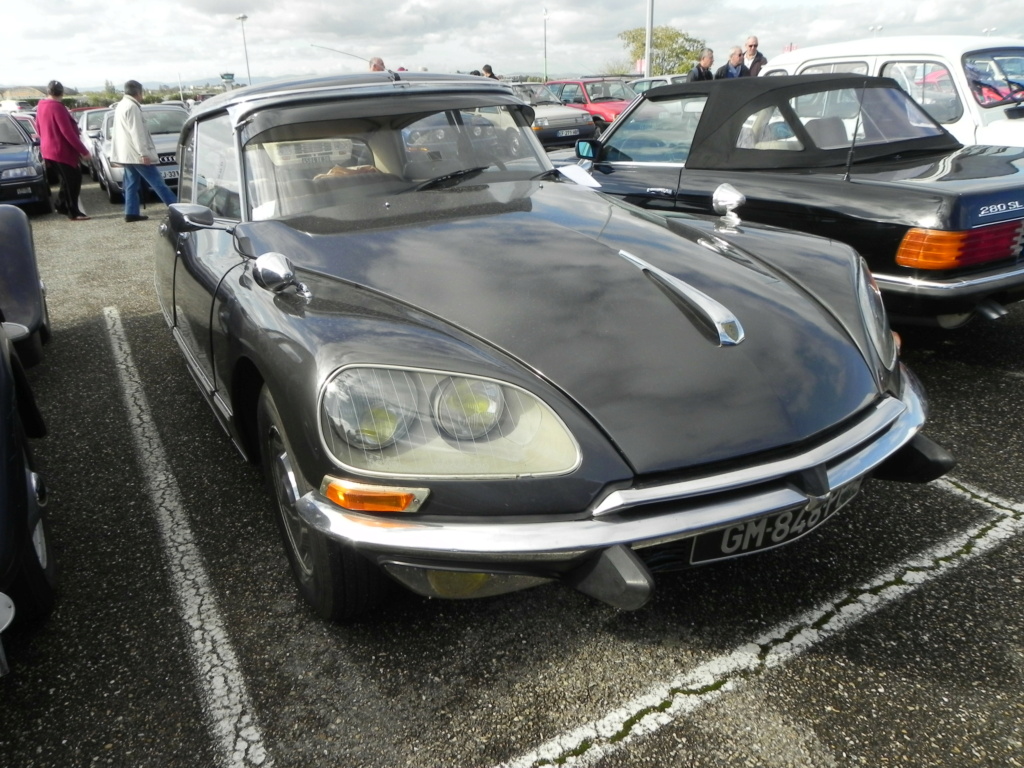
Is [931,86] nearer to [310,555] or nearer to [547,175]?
[547,175]

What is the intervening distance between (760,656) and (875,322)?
3.55 ft

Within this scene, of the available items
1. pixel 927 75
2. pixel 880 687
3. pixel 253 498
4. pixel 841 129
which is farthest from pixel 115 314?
pixel 927 75

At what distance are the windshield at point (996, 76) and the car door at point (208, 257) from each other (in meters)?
5.76

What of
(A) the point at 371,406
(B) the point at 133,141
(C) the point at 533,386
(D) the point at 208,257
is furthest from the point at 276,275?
(B) the point at 133,141

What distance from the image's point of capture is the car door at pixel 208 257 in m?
2.76

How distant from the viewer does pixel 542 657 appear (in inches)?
84.3

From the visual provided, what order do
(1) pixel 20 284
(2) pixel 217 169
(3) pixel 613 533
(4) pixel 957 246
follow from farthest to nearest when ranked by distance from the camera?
(1) pixel 20 284 → (4) pixel 957 246 → (2) pixel 217 169 → (3) pixel 613 533

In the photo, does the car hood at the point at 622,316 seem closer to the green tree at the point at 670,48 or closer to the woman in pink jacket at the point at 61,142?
the woman in pink jacket at the point at 61,142

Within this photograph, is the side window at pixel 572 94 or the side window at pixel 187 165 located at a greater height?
the side window at pixel 572 94

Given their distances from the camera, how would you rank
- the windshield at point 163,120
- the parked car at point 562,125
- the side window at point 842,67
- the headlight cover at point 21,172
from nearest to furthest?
the side window at point 842,67 < the headlight cover at point 21,172 < the windshield at point 163,120 < the parked car at point 562,125

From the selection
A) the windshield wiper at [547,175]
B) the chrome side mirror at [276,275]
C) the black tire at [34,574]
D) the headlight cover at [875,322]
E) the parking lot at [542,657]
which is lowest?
the parking lot at [542,657]

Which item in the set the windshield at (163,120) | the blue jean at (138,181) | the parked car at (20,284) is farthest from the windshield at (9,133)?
the parked car at (20,284)

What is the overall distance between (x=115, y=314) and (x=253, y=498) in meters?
3.65

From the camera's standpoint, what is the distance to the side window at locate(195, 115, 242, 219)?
3.05 meters
